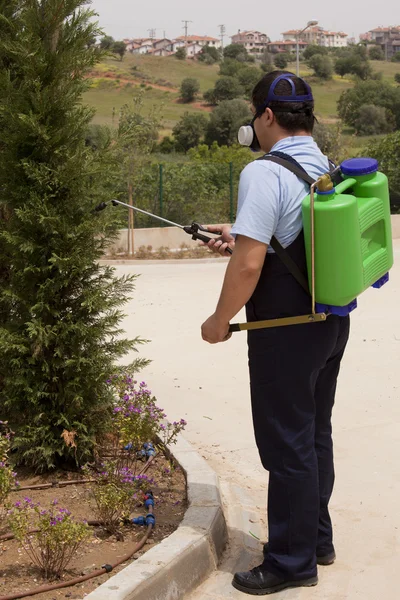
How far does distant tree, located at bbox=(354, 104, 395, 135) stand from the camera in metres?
61.7

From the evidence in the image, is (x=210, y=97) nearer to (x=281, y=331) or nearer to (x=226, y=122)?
(x=226, y=122)

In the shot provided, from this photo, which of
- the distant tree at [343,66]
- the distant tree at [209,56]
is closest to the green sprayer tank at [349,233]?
the distant tree at [343,66]

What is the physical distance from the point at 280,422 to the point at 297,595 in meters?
0.78

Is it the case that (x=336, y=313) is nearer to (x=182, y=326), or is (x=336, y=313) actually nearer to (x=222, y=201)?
(x=182, y=326)

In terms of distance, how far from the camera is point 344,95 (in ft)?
239

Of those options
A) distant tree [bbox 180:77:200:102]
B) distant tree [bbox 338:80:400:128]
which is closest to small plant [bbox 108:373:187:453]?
distant tree [bbox 338:80:400:128]

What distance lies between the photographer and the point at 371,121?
62406 mm

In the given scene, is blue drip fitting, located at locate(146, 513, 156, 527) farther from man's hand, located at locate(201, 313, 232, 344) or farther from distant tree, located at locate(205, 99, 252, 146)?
distant tree, located at locate(205, 99, 252, 146)

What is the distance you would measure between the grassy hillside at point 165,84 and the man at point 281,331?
52.9m

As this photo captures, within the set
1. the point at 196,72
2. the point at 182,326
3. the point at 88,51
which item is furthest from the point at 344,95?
the point at 88,51

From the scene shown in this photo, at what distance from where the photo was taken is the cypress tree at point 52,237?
4660 mm

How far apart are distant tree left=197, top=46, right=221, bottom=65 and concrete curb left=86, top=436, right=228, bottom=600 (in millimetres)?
113131

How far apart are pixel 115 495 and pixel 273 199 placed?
5.15ft

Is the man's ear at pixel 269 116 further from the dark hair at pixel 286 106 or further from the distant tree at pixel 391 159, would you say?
the distant tree at pixel 391 159
